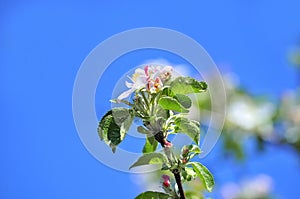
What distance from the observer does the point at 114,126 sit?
944mm

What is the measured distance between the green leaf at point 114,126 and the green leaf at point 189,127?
8cm

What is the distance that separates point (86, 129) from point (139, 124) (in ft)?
0.27

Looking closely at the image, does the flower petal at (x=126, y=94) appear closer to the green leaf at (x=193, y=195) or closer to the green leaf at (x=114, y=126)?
the green leaf at (x=114, y=126)

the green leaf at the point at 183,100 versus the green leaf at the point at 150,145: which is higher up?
the green leaf at the point at 183,100

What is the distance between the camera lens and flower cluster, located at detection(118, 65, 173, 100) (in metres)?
0.95

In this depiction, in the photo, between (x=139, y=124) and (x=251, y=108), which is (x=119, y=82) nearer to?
(x=139, y=124)

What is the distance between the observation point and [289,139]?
120 inches

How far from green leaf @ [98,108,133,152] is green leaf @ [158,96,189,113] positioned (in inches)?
2.1

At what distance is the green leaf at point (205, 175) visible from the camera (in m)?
0.97

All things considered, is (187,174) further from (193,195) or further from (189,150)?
(193,195)

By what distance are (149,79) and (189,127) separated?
0.10 meters

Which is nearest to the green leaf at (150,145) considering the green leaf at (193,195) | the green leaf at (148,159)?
the green leaf at (148,159)

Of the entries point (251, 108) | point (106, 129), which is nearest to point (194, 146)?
point (106, 129)

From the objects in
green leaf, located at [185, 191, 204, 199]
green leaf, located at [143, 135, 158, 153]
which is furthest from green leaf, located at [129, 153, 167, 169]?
green leaf, located at [185, 191, 204, 199]
